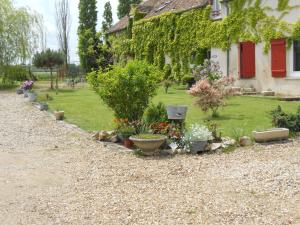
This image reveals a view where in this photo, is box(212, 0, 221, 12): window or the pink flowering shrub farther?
box(212, 0, 221, 12): window

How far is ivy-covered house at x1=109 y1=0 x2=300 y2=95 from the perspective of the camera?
20281 mm

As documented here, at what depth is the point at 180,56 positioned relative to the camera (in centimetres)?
2891

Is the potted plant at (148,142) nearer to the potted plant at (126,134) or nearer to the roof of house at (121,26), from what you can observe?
the potted plant at (126,134)

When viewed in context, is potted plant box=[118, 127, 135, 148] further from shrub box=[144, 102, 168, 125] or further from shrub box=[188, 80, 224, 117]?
shrub box=[188, 80, 224, 117]

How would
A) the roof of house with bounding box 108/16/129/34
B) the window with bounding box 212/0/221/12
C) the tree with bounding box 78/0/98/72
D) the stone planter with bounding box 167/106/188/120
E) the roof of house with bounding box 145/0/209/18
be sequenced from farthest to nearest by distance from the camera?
the tree with bounding box 78/0/98/72 < the roof of house with bounding box 108/16/129/34 < the roof of house with bounding box 145/0/209/18 < the window with bounding box 212/0/221/12 < the stone planter with bounding box 167/106/188/120

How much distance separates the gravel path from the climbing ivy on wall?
13.0 meters

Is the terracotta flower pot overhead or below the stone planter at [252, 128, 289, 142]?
below

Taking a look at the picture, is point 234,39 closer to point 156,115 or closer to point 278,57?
point 278,57

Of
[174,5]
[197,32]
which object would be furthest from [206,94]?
[174,5]

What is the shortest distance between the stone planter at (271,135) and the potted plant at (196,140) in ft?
4.11

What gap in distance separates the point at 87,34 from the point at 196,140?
131 ft

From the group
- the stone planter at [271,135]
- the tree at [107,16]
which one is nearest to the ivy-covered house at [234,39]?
the stone planter at [271,135]

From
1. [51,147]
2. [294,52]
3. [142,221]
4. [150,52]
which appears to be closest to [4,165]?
[51,147]

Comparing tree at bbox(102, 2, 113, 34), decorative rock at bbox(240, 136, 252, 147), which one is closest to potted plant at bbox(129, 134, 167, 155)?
decorative rock at bbox(240, 136, 252, 147)
